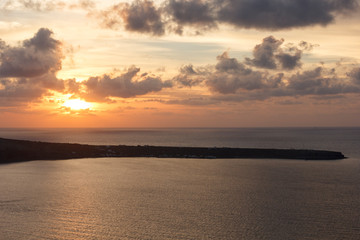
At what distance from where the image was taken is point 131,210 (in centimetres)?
3334

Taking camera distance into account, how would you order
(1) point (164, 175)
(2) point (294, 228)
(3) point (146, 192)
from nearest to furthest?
1. (2) point (294, 228)
2. (3) point (146, 192)
3. (1) point (164, 175)

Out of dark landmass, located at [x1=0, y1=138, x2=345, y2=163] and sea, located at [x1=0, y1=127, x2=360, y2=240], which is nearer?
sea, located at [x1=0, y1=127, x2=360, y2=240]

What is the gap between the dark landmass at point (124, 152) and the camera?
83.3 m

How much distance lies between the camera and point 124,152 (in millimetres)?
91938

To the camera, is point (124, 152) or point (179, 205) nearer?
point (179, 205)

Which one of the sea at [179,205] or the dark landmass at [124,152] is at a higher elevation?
the dark landmass at [124,152]

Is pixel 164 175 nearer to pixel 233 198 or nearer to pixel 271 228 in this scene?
pixel 233 198

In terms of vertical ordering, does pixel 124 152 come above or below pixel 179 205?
above

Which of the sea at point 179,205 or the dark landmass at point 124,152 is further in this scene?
the dark landmass at point 124,152

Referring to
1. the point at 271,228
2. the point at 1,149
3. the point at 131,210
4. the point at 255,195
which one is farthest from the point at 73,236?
the point at 1,149

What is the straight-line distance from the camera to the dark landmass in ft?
273

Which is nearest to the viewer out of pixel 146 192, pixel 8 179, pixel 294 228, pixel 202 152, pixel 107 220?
pixel 294 228

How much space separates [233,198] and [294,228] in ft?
36.4

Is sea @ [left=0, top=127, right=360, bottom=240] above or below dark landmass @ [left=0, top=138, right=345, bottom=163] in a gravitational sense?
below
